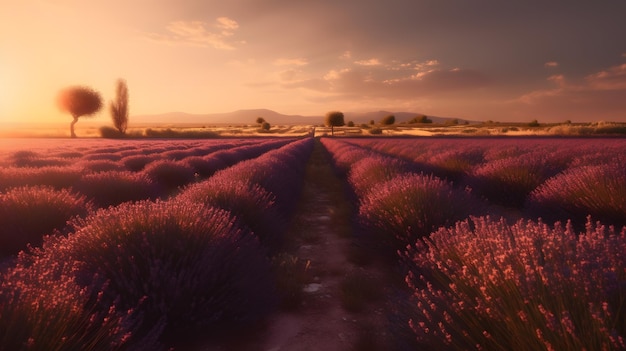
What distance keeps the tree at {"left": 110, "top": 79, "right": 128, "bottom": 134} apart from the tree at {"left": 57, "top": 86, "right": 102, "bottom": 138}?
6.53 meters

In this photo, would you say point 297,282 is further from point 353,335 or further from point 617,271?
point 617,271

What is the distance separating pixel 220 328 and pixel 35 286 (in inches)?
53.7

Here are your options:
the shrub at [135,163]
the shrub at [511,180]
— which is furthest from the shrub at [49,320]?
the shrub at [135,163]

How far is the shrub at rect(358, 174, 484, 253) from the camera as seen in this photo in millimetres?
4113

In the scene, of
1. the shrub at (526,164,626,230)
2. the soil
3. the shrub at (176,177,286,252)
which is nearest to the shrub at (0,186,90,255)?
the shrub at (176,177,286,252)

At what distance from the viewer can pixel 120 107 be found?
55.8 m

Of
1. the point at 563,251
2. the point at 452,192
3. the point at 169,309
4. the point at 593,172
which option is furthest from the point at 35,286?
the point at 593,172

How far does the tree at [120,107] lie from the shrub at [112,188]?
180 ft

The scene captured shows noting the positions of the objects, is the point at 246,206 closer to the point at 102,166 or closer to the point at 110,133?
the point at 102,166

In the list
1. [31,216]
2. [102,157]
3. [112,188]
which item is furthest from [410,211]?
[102,157]

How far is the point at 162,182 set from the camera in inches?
387

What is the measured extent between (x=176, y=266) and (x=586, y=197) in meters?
5.18

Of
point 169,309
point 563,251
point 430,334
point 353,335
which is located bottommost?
point 353,335

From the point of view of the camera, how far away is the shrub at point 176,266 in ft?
8.45
